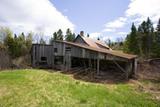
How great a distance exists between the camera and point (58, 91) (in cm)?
1284

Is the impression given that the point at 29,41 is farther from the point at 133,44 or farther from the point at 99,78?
the point at 133,44

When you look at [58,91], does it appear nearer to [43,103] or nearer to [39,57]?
[43,103]

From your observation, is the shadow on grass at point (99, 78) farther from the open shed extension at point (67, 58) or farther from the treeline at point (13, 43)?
the treeline at point (13, 43)

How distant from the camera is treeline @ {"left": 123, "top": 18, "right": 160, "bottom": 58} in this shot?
45.6m

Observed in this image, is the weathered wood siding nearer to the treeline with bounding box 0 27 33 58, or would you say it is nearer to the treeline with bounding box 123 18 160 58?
the treeline with bounding box 0 27 33 58

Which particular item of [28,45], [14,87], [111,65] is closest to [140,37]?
[111,65]

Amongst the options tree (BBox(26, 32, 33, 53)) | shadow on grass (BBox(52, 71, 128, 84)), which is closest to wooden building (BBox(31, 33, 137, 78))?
Answer: shadow on grass (BBox(52, 71, 128, 84))

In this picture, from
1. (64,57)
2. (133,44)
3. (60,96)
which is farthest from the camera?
(133,44)

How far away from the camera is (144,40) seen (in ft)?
158

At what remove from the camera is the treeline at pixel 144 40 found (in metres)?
45.6

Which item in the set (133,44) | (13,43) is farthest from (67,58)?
(133,44)

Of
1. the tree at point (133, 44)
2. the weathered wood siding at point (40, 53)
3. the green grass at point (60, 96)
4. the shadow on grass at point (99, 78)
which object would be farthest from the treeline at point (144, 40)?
the green grass at point (60, 96)

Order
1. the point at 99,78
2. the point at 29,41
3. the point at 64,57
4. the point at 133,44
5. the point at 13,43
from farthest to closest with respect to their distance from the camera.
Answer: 1. the point at 133,44
2. the point at 29,41
3. the point at 13,43
4. the point at 64,57
5. the point at 99,78

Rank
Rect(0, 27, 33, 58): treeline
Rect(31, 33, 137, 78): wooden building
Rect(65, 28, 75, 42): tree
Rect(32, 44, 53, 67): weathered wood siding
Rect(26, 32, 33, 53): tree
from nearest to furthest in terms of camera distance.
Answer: Rect(31, 33, 137, 78): wooden building → Rect(32, 44, 53, 67): weathered wood siding → Rect(0, 27, 33, 58): treeline → Rect(26, 32, 33, 53): tree → Rect(65, 28, 75, 42): tree
